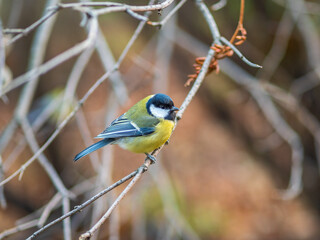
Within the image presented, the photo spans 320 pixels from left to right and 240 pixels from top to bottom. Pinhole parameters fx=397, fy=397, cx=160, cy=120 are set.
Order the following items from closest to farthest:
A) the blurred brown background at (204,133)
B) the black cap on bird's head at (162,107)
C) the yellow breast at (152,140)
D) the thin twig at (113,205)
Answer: the thin twig at (113,205)
the yellow breast at (152,140)
the black cap on bird's head at (162,107)
the blurred brown background at (204,133)

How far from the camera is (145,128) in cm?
249

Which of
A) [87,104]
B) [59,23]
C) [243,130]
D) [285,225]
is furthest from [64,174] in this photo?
[285,225]

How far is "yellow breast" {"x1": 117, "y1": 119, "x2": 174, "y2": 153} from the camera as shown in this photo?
2.33 m

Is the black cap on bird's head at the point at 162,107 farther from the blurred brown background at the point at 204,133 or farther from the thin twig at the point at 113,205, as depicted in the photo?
the blurred brown background at the point at 204,133

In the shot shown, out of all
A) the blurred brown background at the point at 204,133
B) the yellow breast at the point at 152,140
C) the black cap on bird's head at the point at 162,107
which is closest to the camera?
the yellow breast at the point at 152,140

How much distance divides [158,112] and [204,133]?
1937 mm

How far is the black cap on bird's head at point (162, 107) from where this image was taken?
2.45 m

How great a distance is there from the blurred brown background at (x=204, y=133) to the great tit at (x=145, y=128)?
1129 mm

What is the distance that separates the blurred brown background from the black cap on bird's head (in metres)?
1.17

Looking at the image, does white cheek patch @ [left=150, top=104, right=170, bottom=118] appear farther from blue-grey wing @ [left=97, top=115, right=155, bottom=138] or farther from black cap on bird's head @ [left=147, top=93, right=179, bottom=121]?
blue-grey wing @ [left=97, top=115, right=155, bottom=138]

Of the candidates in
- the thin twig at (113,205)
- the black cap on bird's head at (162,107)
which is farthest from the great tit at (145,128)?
the thin twig at (113,205)

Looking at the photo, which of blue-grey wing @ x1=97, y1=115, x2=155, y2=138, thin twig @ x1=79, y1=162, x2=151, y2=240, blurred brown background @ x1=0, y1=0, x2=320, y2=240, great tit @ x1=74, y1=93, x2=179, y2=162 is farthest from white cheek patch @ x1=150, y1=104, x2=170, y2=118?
blurred brown background @ x1=0, y1=0, x2=320, y2=240

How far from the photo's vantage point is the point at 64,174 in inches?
155

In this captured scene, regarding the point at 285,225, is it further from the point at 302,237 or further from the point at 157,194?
the point at 157,194
